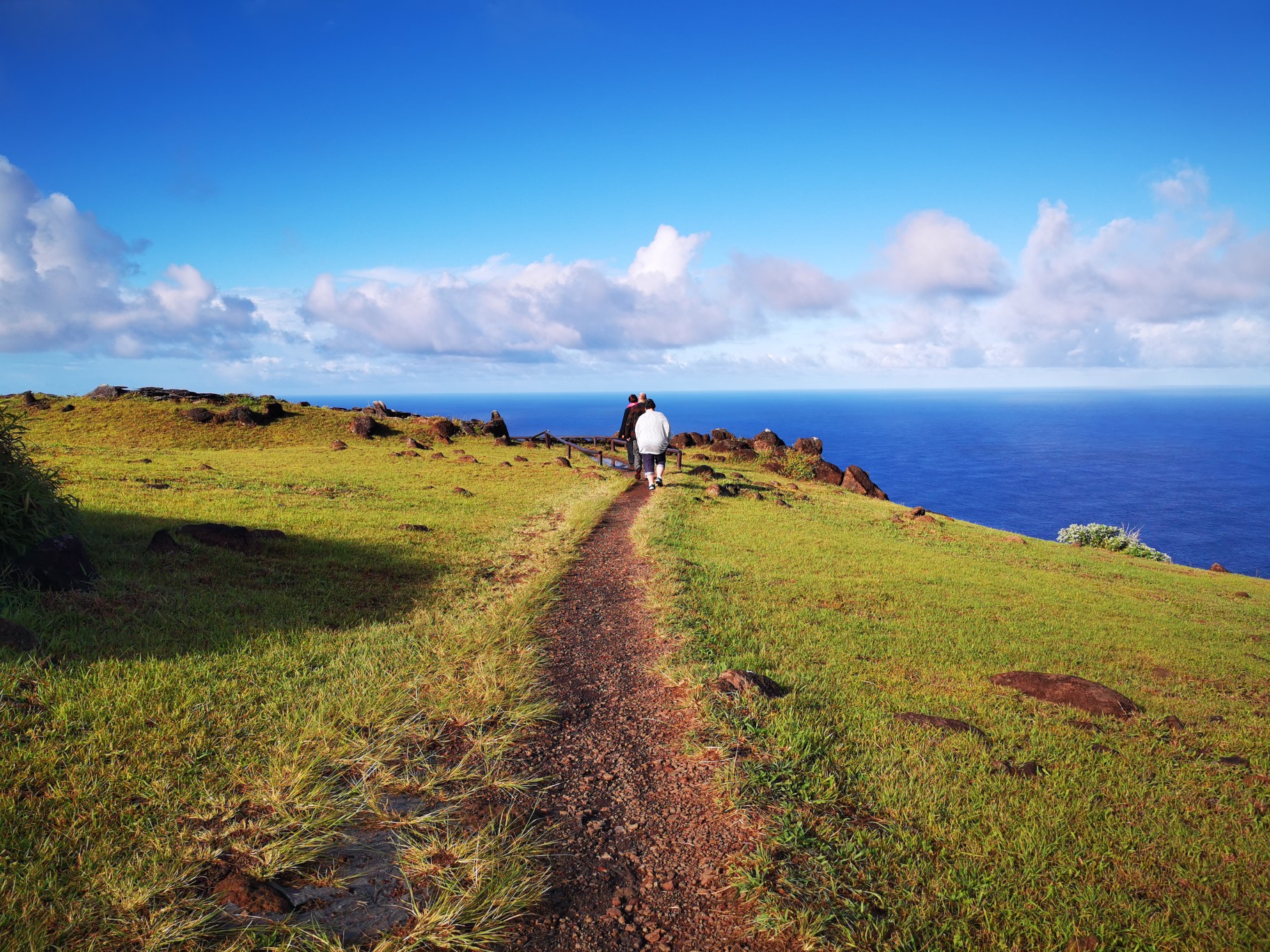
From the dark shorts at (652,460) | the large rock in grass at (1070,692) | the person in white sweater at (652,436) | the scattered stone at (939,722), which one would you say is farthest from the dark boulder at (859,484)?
the scattered stone at (939,722)

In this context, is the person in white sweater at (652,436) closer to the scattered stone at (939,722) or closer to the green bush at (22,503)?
the scattered stone at (939,722)

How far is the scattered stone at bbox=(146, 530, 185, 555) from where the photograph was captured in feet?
32.2

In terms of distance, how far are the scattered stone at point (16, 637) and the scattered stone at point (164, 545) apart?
3.86m

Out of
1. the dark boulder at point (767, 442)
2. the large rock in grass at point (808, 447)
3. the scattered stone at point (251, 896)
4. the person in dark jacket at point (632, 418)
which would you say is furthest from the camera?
the dark boulder at point (767, 442)

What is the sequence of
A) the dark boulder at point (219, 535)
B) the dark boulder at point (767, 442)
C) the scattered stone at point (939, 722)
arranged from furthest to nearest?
the dark boulder at point (767, 442) < the dark boulder at point (219, 535) < the scattered stone at point (939, 722)

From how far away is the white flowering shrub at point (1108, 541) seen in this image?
34.1m

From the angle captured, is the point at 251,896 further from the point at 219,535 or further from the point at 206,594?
the point at 219,535

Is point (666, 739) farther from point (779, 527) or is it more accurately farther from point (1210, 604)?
Answer: point (1210, 604)

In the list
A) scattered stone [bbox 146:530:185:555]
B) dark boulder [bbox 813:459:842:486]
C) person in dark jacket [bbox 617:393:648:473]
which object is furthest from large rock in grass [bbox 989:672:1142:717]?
dark boulder [bbox 813:459:842:486]

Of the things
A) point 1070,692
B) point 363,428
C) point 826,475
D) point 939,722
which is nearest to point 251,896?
point 939,722

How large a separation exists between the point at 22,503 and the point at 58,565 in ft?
3.74

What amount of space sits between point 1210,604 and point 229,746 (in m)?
21.5

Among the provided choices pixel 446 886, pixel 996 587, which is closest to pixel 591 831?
pixel 446 886

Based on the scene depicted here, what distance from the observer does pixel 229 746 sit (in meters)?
4.90
